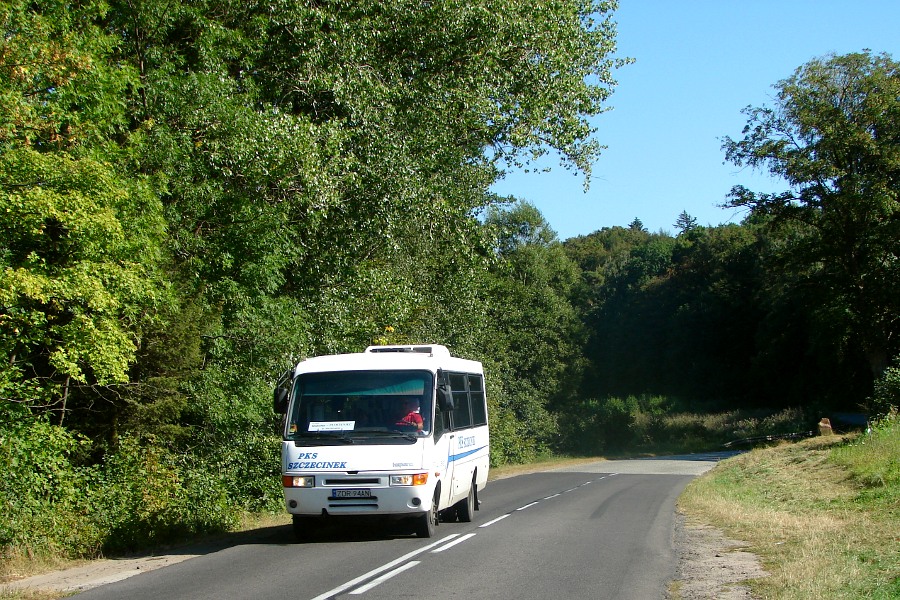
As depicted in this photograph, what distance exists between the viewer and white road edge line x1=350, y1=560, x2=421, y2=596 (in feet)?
29.3

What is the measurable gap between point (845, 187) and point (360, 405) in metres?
35.6

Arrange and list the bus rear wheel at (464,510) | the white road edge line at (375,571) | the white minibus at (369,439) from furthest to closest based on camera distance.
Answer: the bus rear wheel at (464,510)
the white minibus at (369,439)
the white road edge line at (375,571)

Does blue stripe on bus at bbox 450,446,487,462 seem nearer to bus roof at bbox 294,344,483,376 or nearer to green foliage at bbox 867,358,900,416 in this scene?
bus roof at bbox 294,344,483,376

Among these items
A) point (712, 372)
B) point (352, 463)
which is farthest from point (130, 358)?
point (712, 372)

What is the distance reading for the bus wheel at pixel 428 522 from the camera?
13070 millimetres

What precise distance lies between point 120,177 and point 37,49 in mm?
2326

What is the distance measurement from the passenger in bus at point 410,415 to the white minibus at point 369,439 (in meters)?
0.01

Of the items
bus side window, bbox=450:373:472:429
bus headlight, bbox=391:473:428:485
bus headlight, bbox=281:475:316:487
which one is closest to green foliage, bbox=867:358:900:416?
bus side window, bbox=450:373:472:429

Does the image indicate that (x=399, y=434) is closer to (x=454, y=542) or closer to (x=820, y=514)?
(x=454, y=542)

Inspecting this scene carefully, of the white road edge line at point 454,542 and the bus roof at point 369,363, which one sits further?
the bus roof at point 369,363

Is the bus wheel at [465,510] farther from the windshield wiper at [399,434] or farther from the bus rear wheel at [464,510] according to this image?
the windshield wiper at [399,434]

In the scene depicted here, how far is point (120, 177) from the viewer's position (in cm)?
1416

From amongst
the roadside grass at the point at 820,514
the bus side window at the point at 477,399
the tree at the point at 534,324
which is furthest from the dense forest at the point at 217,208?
the tree at the point at 534,324

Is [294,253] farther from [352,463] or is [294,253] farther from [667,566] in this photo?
[667,566]
